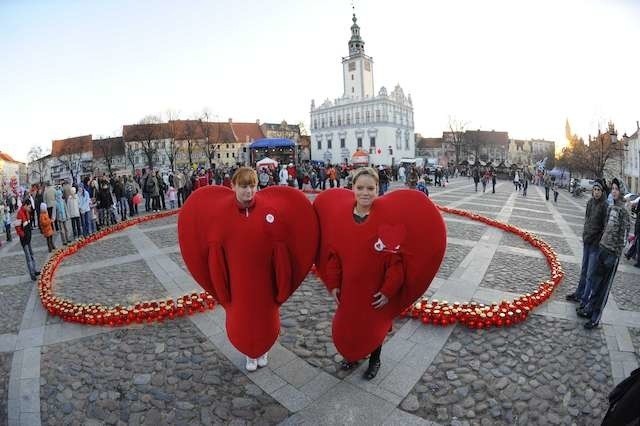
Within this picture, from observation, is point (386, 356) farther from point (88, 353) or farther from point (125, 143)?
point (125, 143)

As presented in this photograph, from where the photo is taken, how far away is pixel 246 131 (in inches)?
3401

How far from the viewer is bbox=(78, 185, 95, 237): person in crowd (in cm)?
1255

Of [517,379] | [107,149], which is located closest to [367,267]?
[517,379]

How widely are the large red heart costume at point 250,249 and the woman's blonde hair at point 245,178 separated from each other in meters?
0.24

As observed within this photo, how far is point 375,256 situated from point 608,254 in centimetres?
410

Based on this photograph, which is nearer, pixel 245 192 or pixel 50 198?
pixel 245 192

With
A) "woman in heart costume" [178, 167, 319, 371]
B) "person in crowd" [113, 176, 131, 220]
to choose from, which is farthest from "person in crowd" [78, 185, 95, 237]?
"woman in heart costume" [178, 167, 319, 371]

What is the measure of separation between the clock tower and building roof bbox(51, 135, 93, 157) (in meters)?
57.7

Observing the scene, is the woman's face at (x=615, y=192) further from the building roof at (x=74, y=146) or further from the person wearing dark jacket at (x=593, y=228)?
the building roof at (x=74, y=146)

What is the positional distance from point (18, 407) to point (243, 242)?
3.05 metres

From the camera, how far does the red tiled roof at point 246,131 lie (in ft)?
278

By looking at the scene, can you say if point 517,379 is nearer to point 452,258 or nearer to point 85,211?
point 452,258

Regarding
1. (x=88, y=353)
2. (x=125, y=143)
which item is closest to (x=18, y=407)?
(x=88, y=353)

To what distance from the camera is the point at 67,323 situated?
602cm
